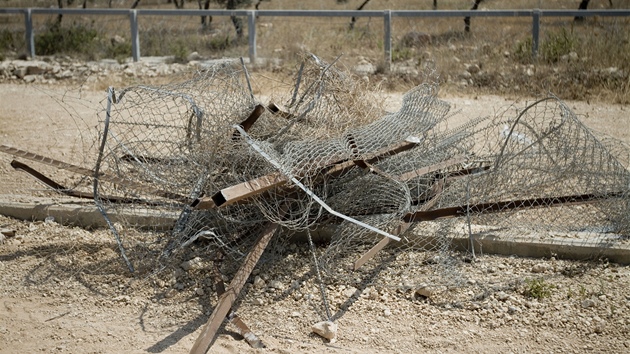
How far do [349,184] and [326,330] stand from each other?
3.65 feet

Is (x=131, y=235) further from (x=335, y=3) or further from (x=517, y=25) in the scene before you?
(x=335, y=3)

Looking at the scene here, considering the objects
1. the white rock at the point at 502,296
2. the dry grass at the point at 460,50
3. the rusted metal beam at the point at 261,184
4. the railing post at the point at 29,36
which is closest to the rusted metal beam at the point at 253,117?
the rusted metal beam at the point at 261,184

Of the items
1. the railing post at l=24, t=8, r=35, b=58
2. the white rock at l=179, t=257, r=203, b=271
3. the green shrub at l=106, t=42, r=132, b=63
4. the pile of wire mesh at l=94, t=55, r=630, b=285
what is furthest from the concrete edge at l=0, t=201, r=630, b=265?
the railing post at l=24, t=8, r=35, b=58

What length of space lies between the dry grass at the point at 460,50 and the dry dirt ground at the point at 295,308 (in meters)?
3.38

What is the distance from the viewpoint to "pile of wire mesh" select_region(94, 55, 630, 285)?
4.31 m

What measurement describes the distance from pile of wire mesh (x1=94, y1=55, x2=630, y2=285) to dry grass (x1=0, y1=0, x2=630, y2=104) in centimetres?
250

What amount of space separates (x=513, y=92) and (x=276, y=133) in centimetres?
587

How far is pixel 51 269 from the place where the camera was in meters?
4.55

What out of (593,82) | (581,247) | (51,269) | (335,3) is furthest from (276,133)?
(335,3)

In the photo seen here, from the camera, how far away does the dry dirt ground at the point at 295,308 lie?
372 centimetres

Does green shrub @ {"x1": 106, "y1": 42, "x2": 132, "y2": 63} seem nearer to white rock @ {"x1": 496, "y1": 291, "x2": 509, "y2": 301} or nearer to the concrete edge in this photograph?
the concrete edge

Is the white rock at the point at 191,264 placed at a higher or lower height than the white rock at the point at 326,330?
higher

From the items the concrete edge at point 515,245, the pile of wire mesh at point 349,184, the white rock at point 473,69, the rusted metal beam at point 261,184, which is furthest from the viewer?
the white rock at point 473,69

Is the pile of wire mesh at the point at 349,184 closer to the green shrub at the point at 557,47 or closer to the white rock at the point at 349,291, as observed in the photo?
the white rock at the point at 349,291
